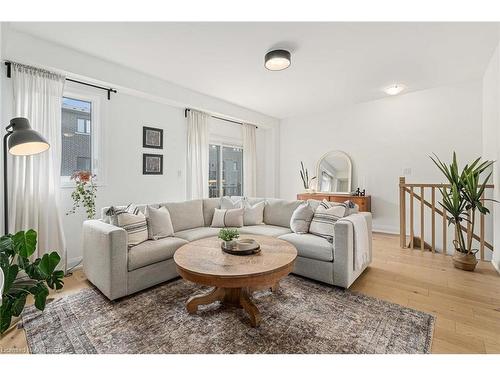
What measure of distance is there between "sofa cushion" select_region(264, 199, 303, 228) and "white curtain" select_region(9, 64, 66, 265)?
2.53m

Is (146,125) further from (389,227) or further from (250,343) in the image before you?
(389,227)

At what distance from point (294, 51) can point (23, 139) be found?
267 cm

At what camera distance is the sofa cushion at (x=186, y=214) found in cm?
302

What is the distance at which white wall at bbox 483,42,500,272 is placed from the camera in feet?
8.93

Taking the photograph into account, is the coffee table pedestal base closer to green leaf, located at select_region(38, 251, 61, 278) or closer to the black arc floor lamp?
green leaf, located at select_region(38, 251, 61, 278)

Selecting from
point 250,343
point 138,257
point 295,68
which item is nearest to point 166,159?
point 138,257

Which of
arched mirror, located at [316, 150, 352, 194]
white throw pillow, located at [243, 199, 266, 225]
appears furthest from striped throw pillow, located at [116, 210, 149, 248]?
arched mirror, located at [316, 150, 352, 194]

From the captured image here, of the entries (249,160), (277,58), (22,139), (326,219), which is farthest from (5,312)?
(249,160)

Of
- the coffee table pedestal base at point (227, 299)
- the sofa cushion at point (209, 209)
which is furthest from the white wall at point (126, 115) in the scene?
the coffee table pedestal base at point (227, 299)

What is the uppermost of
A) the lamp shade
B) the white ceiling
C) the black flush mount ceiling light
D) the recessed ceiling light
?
the recessed ceiling light

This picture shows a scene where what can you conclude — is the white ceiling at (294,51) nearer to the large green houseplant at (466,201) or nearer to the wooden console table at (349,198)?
the large green houseplant at (466,201)

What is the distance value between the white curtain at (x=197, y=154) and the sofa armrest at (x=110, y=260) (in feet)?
6.86

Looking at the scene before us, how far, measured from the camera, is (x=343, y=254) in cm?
223

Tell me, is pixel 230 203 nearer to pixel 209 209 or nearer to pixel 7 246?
pixel 209 209
